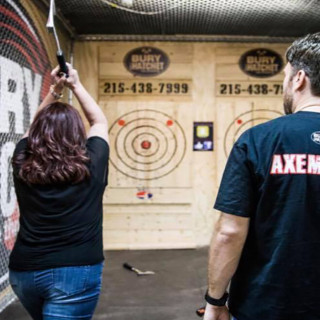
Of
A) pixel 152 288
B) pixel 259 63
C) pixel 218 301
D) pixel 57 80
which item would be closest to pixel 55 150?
pixel 57 80

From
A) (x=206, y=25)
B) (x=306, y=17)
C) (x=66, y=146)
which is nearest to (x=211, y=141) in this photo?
(x=206, y=25)

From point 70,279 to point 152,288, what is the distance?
2.23 meters

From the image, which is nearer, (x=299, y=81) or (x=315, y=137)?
(x=315, y=137)

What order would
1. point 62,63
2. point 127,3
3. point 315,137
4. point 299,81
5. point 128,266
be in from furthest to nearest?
point 128,266, point 127,3, point 62,63, point 299,81, point 315,137

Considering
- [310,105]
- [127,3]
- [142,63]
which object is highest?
[127,3]

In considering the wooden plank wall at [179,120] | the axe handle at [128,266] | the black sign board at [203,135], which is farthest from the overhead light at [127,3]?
the axe handle at [128,266]

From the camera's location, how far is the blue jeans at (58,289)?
132cm

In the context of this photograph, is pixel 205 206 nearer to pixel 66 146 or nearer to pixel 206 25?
pixel 206 25

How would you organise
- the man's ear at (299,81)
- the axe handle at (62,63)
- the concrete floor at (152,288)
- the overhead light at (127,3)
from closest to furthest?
the man's ear at (299,81) < the axe handle at (62,63) < the concrete floor at (152,288) < the overhead light at (127,3)

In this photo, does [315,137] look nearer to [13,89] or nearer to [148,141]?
[13,89]

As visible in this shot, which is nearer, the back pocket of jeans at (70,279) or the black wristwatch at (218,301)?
the black wristwatch at (218,301)

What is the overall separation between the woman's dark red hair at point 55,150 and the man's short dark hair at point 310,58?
2.55 ft

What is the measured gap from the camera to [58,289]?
1321 millimetres

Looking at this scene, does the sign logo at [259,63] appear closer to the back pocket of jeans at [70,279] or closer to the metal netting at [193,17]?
the metal netting at [193,17]
